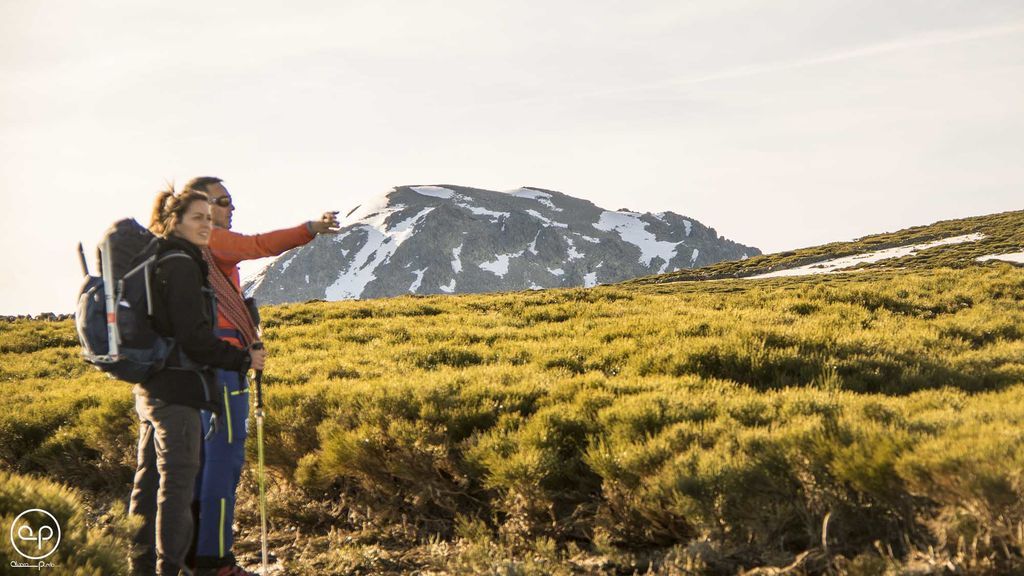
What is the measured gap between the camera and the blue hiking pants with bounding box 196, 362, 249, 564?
5.20 m

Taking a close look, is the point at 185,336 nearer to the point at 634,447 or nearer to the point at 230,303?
the point at 230,303

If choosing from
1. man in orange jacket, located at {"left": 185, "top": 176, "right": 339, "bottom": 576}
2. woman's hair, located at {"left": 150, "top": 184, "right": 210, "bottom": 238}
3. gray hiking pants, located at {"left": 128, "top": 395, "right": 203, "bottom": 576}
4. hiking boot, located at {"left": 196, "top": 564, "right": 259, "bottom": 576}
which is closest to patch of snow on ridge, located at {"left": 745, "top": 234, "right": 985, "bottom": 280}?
man in orange jacket, located at {"left": 185, "top": 176, "right": 339, "bottom": 576}

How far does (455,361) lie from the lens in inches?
400

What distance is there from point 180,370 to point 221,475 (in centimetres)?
97

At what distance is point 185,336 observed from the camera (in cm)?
481

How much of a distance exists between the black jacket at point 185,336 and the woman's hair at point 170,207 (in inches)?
6.9

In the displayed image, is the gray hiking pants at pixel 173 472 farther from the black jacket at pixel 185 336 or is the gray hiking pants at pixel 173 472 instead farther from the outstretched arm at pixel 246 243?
the outstretched arm at pixel 246 243

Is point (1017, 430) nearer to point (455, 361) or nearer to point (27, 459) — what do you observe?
point (455, 361)

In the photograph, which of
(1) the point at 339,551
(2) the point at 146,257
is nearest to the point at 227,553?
(1) the point at 339,551

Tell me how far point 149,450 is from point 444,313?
36.8ft

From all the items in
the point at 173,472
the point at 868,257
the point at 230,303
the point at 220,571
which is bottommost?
the point at 220,571

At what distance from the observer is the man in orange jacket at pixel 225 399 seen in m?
5.21

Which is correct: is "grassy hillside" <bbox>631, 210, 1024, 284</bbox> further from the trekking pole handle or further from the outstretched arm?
the trekking pole handle

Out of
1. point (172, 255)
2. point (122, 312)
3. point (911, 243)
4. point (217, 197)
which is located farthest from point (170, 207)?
point (911, 243)
